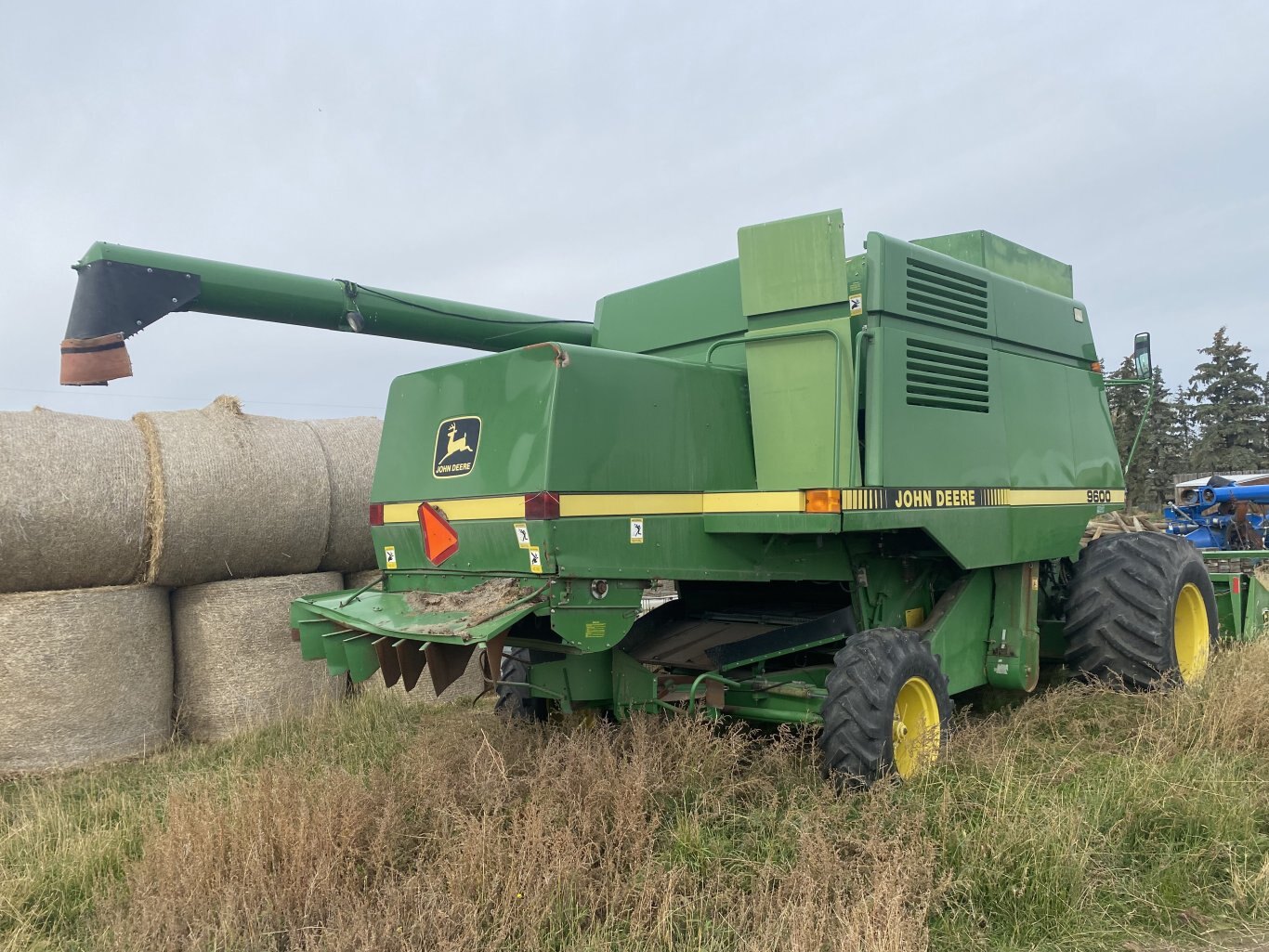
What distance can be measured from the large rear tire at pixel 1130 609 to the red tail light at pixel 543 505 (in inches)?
148

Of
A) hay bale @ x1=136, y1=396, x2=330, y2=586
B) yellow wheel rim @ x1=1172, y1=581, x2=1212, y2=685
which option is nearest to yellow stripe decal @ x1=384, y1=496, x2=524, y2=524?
hay bale @ x1=136, y1=396, x2=330, y2=586

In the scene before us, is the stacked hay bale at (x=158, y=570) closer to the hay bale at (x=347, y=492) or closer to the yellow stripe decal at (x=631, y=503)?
the hay bale at (x=347, y=492)

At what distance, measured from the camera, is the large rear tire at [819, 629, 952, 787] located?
4.44m

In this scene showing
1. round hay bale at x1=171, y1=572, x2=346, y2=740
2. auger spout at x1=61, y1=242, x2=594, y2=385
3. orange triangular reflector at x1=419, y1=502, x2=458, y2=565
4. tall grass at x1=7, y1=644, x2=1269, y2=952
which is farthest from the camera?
round hay bale at x1=171, y1=572, x2=346, y2=740

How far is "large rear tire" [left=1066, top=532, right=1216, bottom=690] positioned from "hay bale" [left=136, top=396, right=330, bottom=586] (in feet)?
16.8

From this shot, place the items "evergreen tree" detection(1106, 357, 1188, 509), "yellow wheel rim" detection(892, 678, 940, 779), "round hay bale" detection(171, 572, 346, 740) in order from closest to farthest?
1. "yellow wheel rim" detection(892, 678, 940, 779)
2. "round hay bale" detection(171, 572, 346, 740)
3. "evergreen tree" detection(1106, 357, 1188, 509)

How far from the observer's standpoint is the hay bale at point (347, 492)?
7.39 meters

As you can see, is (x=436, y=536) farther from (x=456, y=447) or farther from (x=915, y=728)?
(x=915, y=728)

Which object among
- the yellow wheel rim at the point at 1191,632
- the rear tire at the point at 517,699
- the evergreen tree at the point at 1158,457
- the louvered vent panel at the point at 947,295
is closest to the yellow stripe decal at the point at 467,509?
the rear tire at the point at 517,699

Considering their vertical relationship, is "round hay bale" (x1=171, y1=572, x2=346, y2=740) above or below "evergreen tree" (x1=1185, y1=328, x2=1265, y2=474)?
below

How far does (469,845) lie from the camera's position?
3564mm

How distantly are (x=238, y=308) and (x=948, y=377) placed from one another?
12.7 feet

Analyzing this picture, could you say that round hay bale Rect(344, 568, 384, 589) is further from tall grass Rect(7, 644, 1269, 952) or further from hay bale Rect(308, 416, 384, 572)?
tall grass Rect(7, 644, 1269, 952)

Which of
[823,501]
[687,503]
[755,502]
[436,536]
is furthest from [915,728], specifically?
[436,536]
